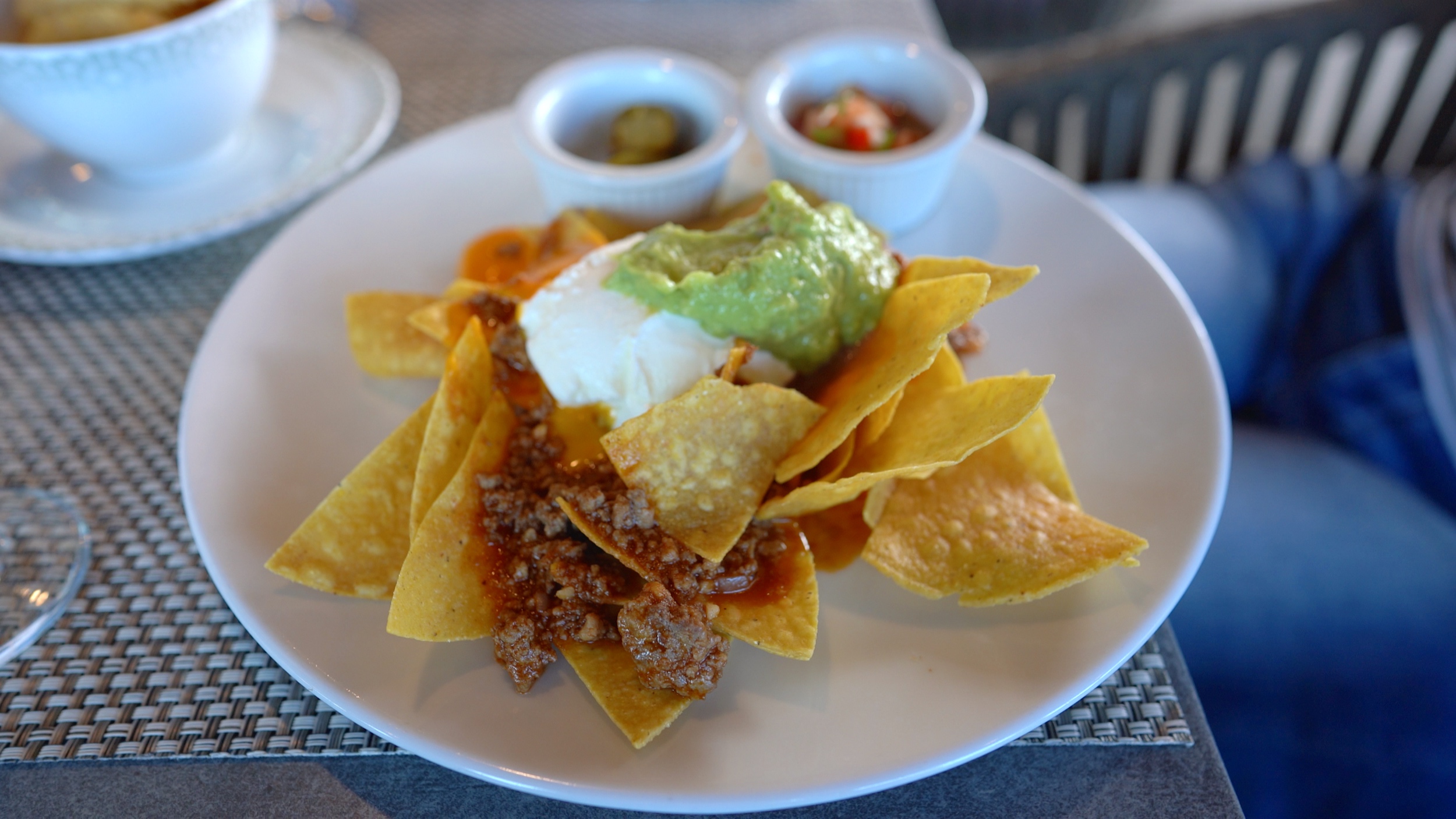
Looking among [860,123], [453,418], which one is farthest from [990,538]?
[860,123]

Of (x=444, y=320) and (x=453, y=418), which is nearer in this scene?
(x=453, y=418)

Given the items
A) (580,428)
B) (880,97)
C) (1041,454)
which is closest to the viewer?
(1041,454)

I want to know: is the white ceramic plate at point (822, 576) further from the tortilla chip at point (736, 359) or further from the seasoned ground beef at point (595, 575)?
the tortilla chip at point (736, 359)

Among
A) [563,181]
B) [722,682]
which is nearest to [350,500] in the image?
[722,682]

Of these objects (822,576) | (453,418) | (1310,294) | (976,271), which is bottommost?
(1310,294)

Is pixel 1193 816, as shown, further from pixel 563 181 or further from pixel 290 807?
pixel 563 181

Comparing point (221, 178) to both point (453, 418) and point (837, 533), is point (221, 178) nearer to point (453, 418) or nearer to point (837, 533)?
point (453, 418)

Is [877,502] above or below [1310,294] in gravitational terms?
above

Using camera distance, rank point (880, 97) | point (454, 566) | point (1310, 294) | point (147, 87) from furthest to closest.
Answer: point (1310, 294), point (880, 97), point (147, 87), point (454, 566)

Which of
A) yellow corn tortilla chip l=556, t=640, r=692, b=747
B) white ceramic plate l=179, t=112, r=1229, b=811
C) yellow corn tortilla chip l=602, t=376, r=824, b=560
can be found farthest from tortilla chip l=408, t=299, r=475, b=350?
yellow corn tortilla chip l=556, t=640, r=692, b=747
